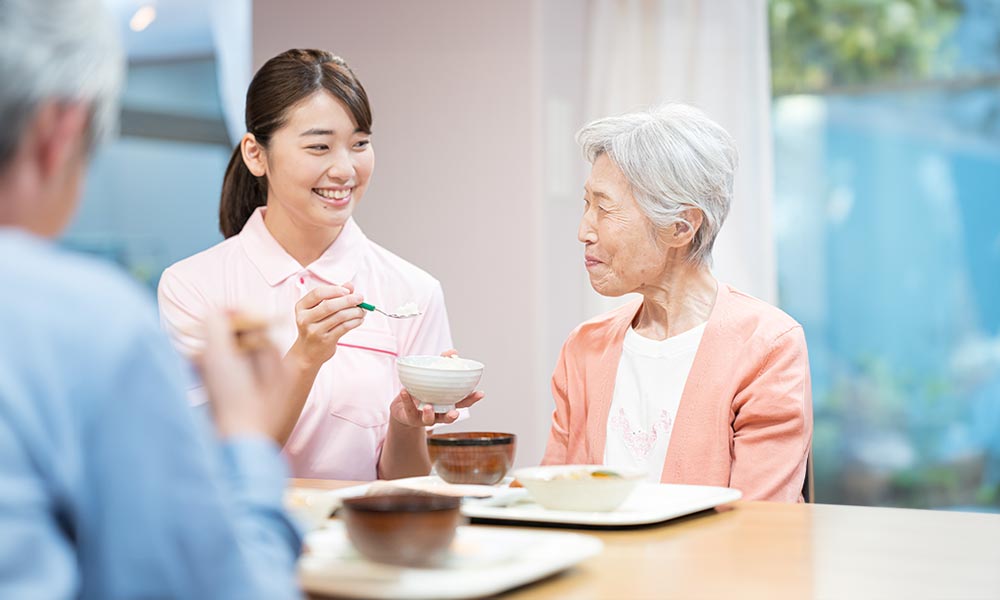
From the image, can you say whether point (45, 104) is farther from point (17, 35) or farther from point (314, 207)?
point (314, 207)

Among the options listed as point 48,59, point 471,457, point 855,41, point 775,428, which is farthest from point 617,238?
point 855,41

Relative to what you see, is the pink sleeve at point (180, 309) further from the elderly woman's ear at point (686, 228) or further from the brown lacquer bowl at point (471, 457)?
the elderly woman's ear at point (686, 228)

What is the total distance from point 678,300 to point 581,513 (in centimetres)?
91

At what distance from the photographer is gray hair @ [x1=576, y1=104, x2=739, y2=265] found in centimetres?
220

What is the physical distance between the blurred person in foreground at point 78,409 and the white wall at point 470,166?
299 cm

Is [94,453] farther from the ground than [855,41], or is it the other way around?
[855,41]

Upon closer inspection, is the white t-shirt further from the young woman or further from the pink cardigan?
the young woman

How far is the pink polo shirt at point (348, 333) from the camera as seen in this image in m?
2.28

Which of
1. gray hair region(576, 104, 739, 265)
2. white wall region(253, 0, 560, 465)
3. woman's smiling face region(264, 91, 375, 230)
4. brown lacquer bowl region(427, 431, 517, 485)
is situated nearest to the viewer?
brown lacquer bowl region(427, 431, 517, 485)

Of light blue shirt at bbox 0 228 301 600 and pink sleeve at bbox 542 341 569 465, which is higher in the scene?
light blue shirt at bbox 0 228 301 600

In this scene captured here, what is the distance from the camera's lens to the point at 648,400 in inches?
83.8

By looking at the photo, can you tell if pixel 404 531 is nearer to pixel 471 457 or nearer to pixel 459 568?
pixel 459 568

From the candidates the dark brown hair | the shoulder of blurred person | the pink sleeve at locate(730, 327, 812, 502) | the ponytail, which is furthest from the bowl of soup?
the ponytail

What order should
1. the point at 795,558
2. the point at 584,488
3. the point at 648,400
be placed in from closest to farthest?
the point at 795,558
the point at 584,488
the point at 648,400
